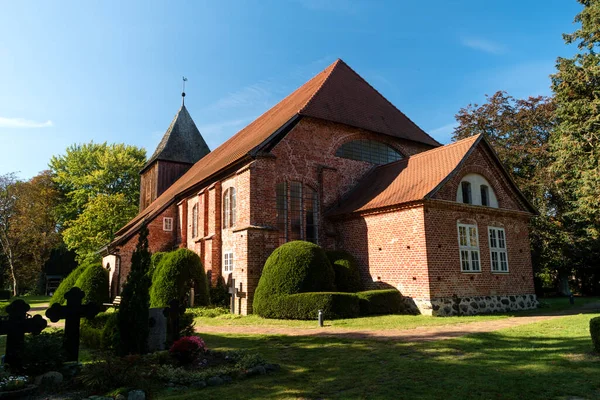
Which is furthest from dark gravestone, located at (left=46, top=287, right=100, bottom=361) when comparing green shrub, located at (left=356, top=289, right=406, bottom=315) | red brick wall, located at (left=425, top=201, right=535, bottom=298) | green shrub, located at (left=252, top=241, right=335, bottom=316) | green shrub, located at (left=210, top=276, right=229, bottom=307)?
green shrub, located at (left=210, top=276, right=229, bottom=307)

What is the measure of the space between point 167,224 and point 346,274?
1431 cm

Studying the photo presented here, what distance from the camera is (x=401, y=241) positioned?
16.3m

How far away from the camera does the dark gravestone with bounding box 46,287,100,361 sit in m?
7.94

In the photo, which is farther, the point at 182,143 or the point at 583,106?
the point at 182,143

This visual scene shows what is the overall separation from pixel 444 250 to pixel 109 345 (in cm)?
1150

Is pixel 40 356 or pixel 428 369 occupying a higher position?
pixel 40 356

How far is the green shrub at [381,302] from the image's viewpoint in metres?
14.9

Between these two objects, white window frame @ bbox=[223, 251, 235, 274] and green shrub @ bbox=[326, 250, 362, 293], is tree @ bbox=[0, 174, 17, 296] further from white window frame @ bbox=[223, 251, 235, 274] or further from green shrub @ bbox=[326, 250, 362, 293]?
green shrub @ bbox=[326, 250, 362, 293]

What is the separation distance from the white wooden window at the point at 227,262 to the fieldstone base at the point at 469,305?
8.53 meters

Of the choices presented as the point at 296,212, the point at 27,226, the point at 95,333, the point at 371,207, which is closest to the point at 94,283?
the point at 296,212

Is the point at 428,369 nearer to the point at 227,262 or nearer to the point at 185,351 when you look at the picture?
the point at 185,351

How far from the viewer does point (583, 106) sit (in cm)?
2095

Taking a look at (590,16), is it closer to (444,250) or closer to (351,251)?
(444,250)

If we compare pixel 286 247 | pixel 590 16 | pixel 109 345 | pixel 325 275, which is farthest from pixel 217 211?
pixel 590 16
